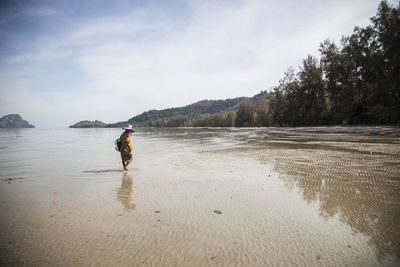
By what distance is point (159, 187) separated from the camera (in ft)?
22.0

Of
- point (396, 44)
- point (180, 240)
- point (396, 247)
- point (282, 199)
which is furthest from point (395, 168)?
point (396, 44)

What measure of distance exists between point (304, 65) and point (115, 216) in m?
62.5

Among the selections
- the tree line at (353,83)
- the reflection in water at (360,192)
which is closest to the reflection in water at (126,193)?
the reflection in water at (360,192)

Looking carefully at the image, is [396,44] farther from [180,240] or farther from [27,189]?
Answer: [27,189]

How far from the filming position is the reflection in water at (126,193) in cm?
512

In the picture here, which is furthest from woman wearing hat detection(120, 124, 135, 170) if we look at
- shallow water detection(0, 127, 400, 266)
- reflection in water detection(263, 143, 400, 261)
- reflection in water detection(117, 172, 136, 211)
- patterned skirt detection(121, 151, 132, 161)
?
reflection in water detection(263, 143, 400, 261)

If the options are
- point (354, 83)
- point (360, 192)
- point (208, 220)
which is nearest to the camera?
point (208, 220)

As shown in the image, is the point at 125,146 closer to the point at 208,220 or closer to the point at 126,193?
the point at 126,193

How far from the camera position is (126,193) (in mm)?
6152

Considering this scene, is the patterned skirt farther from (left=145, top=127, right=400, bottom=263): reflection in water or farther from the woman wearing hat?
(left=145, top=127, right=400, bottom=263): reflection in water

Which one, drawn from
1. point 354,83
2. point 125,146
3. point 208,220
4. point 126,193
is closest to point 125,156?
point 125,146

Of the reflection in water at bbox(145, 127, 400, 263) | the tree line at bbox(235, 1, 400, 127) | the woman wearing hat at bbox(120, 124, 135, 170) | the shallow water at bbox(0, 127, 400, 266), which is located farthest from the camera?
the tree line at bbox(235, 1, 400, 127)

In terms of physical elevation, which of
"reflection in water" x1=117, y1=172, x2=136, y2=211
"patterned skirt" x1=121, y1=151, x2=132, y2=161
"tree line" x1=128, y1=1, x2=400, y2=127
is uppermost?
"tree line" x1=128, y1=1, x2=400, y2=127

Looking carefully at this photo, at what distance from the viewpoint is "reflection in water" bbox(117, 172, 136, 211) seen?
512cm
